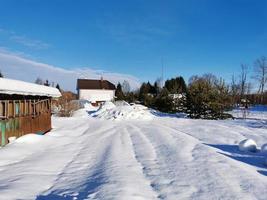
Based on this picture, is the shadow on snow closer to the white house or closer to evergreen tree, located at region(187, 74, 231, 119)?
evergreen tree, located at region(187, 74, 231, 119)

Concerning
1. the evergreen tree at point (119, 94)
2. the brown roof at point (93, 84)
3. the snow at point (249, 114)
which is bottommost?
the snow at point (249, 114)

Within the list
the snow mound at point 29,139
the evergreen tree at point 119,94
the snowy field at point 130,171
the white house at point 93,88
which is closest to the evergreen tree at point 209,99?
the snowy field at point 130,171

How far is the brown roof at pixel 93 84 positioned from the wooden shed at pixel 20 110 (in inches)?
2549

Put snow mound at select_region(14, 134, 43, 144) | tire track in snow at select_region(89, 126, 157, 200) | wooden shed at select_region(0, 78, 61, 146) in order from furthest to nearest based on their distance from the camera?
snow mound at select_region(14, 134, 43, 144) < wooden shed at select_region(0, 78, 61, 146) < tire track in snow at select_region(89, 126, 157, 200)

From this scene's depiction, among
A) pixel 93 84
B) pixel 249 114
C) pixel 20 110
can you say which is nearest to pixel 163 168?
pixel 20 110

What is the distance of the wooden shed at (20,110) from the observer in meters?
11.9

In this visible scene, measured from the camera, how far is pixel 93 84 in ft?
277

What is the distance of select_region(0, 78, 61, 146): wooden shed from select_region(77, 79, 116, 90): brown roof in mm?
64742

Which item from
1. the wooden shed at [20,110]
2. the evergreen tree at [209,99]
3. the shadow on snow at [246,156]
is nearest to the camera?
the shadow on snow at [246,156]

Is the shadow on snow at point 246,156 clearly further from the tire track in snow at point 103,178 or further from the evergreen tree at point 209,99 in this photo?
the evergreen tree at point 209,99

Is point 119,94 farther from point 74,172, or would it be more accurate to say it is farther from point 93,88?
point 74,172

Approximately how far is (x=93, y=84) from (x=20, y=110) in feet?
231

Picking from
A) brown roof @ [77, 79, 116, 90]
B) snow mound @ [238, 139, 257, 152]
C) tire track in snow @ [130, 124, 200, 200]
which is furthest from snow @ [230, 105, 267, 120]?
brown roof @ [77, 79, 116, 90]

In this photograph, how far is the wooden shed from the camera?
1193 centimetres
